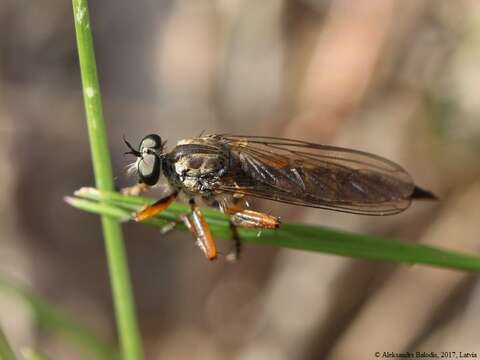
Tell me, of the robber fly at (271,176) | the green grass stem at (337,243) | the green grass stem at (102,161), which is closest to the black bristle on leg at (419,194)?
the robber fly at (271,176)

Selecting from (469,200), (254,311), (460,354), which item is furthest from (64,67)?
(460,354)

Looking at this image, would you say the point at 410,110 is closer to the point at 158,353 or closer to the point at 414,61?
the point at 414,61

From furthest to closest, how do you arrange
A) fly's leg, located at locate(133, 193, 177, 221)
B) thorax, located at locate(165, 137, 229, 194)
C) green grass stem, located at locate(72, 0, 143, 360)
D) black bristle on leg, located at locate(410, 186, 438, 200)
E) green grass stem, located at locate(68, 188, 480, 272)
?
thorax, located at locate(165, 137, 229, 194) < black bristle on leg, located at locate(410, 186, 438, 200) < fly's leg, located at locate(133, 193, 177, 221) < green grass stem, located at locate(68, 188, 480, 272) < green grass stem, located at locate(72, 0, 143, 360)

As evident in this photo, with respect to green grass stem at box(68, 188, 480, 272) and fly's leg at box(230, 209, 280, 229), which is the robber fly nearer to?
fly's leg at box(230, 209, 280, 229)

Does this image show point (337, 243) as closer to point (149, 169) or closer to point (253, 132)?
point (149, 169)

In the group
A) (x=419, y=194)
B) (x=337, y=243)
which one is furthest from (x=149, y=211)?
(x=419, y=194)

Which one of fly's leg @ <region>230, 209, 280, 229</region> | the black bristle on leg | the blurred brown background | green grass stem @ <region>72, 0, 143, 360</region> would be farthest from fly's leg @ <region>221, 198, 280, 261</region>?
the blurred brown background
